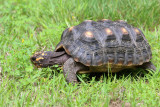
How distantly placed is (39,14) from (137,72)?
10.5ft

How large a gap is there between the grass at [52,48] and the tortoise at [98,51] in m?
0.19

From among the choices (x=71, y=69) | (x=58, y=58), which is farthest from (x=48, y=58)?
(x=71, y=69)

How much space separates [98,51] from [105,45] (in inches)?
6.9

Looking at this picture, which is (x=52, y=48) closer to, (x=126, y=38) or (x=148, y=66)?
(x=126, y=38)

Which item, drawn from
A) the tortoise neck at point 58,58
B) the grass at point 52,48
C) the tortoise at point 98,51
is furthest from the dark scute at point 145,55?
the tortoise neck at point 58,58

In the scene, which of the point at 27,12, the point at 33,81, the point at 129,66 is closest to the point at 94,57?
the point at 129,66

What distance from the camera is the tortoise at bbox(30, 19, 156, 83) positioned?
406cm

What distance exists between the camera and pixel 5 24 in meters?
5.88

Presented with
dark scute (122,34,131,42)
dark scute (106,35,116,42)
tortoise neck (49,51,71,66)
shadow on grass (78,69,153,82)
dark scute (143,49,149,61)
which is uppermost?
dark scute (106,35,116,42)

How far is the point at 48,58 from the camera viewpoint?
4332mm

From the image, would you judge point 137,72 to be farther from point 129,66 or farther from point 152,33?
point 152,33

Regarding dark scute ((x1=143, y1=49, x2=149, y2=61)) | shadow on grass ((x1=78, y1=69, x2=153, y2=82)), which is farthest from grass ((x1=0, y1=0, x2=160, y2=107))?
dark scute ((x1=143, y1=49, x2=149, y2=61))

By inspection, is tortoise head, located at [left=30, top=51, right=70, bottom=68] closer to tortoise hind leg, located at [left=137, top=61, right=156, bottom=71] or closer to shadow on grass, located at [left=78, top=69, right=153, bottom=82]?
shadow on grass, located at [left=78, top=69, right=153, bottom=82]

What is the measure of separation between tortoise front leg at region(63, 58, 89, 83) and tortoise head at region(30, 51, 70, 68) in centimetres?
24
